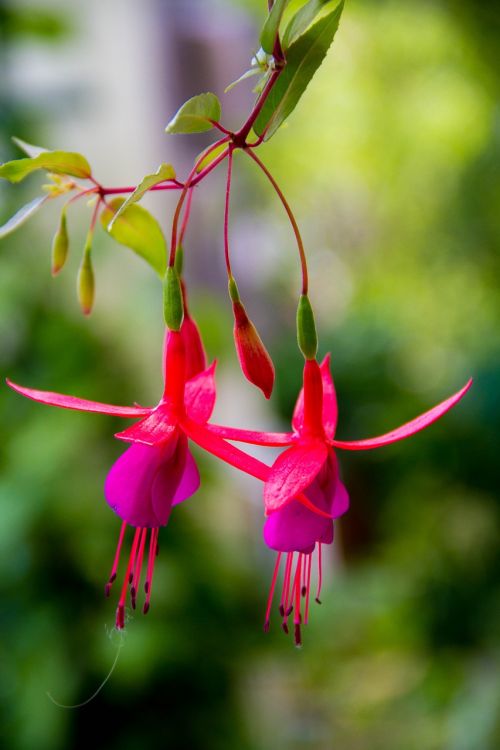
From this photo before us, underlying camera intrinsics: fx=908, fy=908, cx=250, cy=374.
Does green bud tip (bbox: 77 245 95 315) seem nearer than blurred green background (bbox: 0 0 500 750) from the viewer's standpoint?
Yes

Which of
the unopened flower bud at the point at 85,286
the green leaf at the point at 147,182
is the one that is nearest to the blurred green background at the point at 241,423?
the unopened flower bud at the point at 85,286

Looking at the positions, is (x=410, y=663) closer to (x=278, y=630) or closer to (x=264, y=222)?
(x=278, y=630)

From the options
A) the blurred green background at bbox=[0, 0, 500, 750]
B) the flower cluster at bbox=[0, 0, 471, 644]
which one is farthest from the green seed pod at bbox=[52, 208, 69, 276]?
the blurred green background at bbox=[0, 0, 500, 750]

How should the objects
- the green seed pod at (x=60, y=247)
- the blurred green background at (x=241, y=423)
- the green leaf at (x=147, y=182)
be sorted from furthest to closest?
1. the blurred green background at (x=241, y=423)
2. the green seed pod at (x=60, y=247)
3. the green leaf at (x=147, y=182)

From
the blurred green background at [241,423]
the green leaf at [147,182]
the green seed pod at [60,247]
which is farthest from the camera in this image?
the blurred green background at [241,423]

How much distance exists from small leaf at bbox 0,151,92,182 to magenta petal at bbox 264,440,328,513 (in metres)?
0.16

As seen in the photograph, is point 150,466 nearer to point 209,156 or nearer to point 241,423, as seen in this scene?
point 209,156

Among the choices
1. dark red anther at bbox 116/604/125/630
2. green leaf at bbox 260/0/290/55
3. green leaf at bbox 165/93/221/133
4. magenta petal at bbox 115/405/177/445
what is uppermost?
green leaf at bbox 260/0/290/55

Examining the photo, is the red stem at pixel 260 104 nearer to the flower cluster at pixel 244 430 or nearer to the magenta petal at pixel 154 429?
the flower cluster at pixel 244 430

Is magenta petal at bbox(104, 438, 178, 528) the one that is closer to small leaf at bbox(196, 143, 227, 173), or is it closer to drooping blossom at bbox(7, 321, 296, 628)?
drooping blossom at bbox(7, 321, 296, 628)

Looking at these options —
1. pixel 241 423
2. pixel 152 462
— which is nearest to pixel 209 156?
pixel 152 462

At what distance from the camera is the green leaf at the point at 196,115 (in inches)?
14.4

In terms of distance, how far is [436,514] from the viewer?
1.99m

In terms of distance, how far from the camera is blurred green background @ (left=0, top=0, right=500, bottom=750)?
4.83 ft
